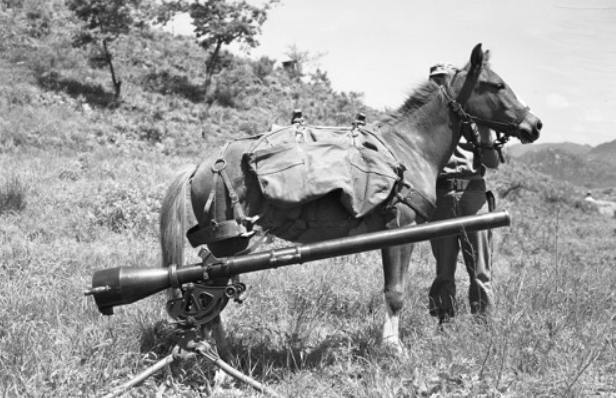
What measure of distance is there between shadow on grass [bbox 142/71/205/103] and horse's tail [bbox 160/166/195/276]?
21549mm

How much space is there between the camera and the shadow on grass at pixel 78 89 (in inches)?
753

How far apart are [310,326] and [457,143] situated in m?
2.00

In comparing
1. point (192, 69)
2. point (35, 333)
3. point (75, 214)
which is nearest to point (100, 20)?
point (192, 69)

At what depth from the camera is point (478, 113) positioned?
3930 mm

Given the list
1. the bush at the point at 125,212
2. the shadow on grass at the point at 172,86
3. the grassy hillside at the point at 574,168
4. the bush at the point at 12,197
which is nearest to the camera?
the bush at the point at 12,197

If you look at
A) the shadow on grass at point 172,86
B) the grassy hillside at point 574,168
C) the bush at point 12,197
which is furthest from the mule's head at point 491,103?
the grassy hillside at point 574,168

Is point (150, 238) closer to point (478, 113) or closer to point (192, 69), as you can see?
point (478, 113)

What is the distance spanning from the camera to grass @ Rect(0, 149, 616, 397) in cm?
290

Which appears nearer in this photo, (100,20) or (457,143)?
(457,143)

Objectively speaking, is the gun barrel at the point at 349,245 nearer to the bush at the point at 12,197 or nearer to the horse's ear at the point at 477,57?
the horse's ear at the point at 477,57

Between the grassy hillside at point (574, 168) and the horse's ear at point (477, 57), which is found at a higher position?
the horse's ear at point (477, 57)

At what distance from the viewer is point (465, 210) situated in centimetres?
411

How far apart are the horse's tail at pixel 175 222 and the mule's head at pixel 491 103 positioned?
7.62 feet

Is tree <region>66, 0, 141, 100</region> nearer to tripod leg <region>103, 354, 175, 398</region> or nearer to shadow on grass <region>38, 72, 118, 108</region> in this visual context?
shadow on grass <region>38, 72, 118, 108</region>
